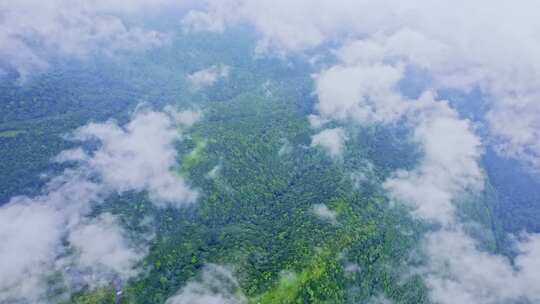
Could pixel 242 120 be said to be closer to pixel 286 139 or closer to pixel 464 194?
pixel 286 139

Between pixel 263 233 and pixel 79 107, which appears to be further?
pixel 79 107

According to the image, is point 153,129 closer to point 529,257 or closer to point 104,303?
point 104,303

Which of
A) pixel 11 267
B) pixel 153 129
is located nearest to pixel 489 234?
pixel 153 129

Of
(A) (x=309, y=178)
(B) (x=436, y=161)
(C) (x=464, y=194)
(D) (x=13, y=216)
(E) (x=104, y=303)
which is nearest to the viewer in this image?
(E) (x=104, y=303)

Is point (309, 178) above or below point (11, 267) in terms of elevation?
above

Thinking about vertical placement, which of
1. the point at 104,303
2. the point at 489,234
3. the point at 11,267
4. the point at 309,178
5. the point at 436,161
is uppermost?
the point at 436,161

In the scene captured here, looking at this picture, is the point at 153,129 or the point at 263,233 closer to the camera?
the point at 263,233

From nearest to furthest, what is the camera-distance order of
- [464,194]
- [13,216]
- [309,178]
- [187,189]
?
[13,216], [187,189], [309,178], [464,194]

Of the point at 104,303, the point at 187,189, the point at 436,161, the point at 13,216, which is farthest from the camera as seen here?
the point at 436,161

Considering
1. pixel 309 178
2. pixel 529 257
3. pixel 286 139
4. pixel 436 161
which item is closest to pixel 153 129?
pixel 286 139
